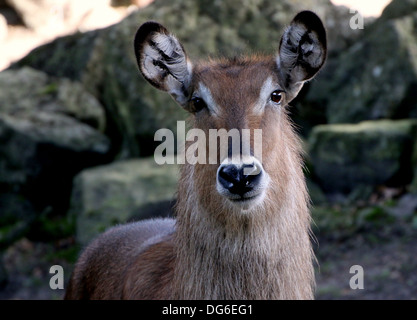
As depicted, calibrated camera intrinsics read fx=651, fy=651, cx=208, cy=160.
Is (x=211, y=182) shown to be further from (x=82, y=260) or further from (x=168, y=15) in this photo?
(x=168, y=15)

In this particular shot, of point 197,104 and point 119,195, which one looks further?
point 119,195

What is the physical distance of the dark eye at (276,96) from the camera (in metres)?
4.86

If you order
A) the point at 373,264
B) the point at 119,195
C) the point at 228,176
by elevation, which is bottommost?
the point at 228,176

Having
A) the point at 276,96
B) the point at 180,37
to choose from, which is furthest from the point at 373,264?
the point at 180,37

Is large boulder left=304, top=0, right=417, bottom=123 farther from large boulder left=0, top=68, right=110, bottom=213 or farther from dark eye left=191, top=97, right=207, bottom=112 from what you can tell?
dark eye left=191, top=97, right=207, bottom=112

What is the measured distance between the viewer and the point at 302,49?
4.97m

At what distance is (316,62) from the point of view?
4953mm

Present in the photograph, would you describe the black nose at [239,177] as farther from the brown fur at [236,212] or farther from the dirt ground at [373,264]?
the dirt ground at [373,264]

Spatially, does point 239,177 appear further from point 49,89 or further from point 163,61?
point 49,89

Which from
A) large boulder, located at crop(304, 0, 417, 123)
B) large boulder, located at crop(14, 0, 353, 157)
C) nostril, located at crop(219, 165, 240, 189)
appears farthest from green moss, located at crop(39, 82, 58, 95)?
nostril, located at crop(219, 165, 240, 189)

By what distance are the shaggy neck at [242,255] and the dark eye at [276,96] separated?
76 centimetres

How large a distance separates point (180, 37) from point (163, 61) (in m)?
7.58

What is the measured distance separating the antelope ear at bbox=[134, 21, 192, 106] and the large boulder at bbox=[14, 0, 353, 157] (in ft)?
22.6

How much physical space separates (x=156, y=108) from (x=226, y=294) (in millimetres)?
8070
